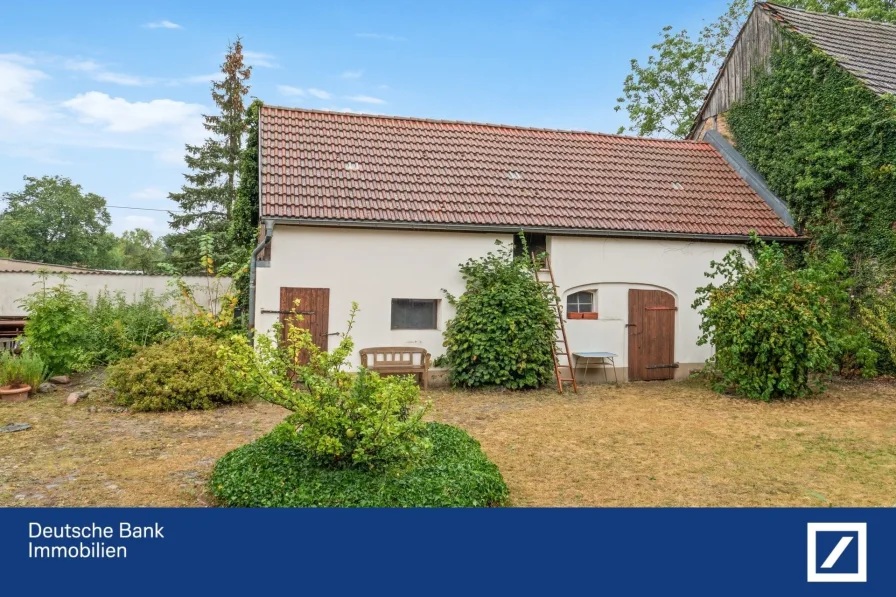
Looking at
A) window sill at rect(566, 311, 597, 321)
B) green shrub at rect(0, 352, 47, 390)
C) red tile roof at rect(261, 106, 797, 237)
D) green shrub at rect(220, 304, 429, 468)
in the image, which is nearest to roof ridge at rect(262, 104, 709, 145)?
red tile roof at rect(261, 106, 797, 237)

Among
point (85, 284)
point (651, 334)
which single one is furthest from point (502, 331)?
point (85, 284)

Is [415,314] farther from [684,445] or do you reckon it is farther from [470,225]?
[684,445]

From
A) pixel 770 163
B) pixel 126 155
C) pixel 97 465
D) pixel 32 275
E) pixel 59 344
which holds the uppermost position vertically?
pixel 126 155

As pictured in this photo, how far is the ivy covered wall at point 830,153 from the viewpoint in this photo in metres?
11.5

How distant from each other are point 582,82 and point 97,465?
45.8 ft

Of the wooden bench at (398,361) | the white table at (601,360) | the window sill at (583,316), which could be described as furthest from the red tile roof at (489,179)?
the white table at (601,360)

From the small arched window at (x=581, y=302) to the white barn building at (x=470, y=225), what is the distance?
24mm

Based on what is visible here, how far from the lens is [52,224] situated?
161 ft

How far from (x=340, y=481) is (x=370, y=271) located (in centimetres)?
685

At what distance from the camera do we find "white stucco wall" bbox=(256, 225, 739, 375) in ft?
35.7

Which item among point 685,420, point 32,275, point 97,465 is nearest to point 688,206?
point 685,420

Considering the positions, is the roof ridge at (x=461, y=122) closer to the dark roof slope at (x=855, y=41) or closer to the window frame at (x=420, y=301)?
the dark roof slope at (x=855, y=41)

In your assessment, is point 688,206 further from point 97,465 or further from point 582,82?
point 97,465

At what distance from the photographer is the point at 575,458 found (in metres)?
6.59
